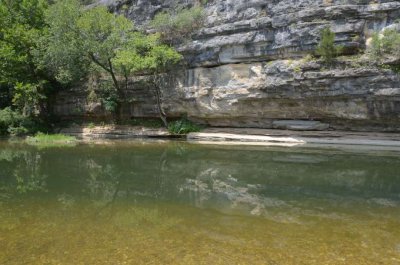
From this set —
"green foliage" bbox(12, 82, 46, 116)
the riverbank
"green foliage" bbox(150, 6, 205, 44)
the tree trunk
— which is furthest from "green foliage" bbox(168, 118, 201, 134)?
"green foliage" bbox(12, 82, 46, 116)

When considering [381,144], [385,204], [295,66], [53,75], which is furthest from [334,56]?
[53,75]

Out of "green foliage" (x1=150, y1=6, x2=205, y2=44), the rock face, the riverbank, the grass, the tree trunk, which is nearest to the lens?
the riverbank

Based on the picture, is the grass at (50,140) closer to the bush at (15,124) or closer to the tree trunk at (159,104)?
the bush at (15,124)

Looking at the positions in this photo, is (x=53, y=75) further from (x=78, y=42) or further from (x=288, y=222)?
(x=288, y=222)

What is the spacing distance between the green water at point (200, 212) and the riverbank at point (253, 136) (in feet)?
17.5

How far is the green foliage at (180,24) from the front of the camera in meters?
27.2

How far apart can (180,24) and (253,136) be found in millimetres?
10220

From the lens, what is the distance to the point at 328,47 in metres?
20.5

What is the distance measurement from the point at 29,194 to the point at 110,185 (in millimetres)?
2197

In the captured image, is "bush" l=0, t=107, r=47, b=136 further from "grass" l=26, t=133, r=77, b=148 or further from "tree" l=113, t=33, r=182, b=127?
"tree" l=113, t=33, r=182, b=127

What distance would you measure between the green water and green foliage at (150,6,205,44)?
15.0m

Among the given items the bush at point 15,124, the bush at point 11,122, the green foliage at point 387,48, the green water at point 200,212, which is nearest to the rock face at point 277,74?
the green foliage at point 387,48

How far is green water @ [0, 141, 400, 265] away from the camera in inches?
230

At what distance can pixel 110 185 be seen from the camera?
10.8m
